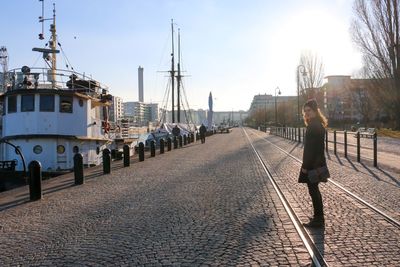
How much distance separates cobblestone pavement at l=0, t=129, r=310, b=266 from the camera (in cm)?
595

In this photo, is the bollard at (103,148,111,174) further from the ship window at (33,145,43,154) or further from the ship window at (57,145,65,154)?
the ship window at (33,145,43,154)

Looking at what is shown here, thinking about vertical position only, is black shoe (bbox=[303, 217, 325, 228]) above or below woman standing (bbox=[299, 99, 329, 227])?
below

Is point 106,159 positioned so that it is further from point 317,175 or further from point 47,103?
point 317,175

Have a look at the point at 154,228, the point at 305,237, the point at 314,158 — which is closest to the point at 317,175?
the point at 314,158

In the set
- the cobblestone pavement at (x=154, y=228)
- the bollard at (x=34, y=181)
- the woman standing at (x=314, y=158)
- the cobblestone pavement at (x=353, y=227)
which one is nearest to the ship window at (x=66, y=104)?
the cobblestone pavement at (x=154, y=228)

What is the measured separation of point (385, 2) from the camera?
45688 mm

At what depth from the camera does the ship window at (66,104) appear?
21.5m

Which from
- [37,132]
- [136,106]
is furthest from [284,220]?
[136,106]

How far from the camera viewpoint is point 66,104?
21719mm

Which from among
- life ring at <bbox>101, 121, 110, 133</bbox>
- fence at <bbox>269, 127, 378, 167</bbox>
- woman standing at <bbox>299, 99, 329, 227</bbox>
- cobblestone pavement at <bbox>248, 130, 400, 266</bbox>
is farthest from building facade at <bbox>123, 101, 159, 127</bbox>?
woman standing at <bbox>299, 99, 329, 227</bbox>

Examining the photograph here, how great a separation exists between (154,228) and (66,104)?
50.0 ft

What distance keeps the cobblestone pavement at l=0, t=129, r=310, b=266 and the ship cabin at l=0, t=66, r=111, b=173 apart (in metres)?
8.03

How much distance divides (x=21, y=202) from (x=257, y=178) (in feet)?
21.9

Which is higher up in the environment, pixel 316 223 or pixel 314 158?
pixel 314 158
